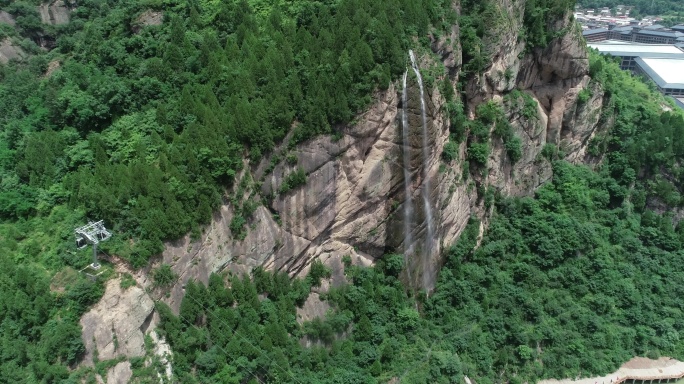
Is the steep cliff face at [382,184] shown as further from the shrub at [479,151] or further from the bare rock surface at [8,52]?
the bare rock surface at [8,52]

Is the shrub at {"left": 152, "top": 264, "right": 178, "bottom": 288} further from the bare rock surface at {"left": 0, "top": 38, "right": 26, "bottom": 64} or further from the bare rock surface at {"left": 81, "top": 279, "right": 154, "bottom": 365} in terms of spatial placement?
the bare rock surface at {"left": 0, "top": 38, "right": 26, "bottom": 64}

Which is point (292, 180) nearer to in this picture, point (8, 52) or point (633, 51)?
point (8, 52)

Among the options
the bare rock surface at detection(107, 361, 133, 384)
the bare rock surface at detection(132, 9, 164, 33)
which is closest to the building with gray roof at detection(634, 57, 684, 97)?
the bare rock surface at detection(132, 9, 164, 33)

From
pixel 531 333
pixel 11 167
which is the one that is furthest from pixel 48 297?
pixel 531 333

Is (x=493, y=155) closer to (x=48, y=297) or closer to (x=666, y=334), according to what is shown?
(x=666, y=334)

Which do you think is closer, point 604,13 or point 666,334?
point 666,334

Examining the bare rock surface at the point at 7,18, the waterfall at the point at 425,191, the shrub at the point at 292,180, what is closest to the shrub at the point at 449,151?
the waterfall at the point at 425,191
